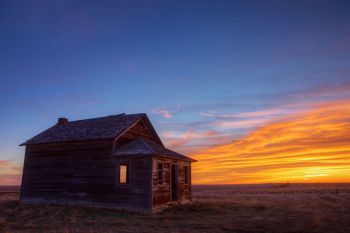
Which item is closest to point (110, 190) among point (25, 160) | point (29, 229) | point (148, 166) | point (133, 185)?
point (133, 185)

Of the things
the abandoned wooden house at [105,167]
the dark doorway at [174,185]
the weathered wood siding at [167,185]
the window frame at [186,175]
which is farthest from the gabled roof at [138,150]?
the window frame at [186,175]

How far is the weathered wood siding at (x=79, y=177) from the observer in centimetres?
1931

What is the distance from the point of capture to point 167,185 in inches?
833

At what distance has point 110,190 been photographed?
19938 millimetres

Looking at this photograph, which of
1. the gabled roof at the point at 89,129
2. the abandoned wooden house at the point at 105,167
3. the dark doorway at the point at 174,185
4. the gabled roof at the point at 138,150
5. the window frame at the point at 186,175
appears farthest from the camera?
the window frame at the point at 186,175

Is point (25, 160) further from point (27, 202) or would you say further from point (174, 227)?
point (174, 227)

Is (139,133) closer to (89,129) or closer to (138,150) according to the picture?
(89,129)

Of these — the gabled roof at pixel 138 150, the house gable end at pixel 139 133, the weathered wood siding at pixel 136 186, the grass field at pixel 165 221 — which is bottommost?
the grass field at pixel 165 221

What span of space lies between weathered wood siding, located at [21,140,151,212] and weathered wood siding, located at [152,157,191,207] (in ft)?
2.23

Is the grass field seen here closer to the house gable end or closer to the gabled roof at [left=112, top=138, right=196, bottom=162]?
the gabled roof at [left=112, top=138, right=196, bottom=162]

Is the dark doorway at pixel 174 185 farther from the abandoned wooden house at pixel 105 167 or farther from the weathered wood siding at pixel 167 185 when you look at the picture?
the weathered wood siding at pixel 167 185

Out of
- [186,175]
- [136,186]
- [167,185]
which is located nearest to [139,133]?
[167,185]

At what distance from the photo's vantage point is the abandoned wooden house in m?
19.3

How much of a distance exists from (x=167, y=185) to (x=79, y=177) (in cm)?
622
